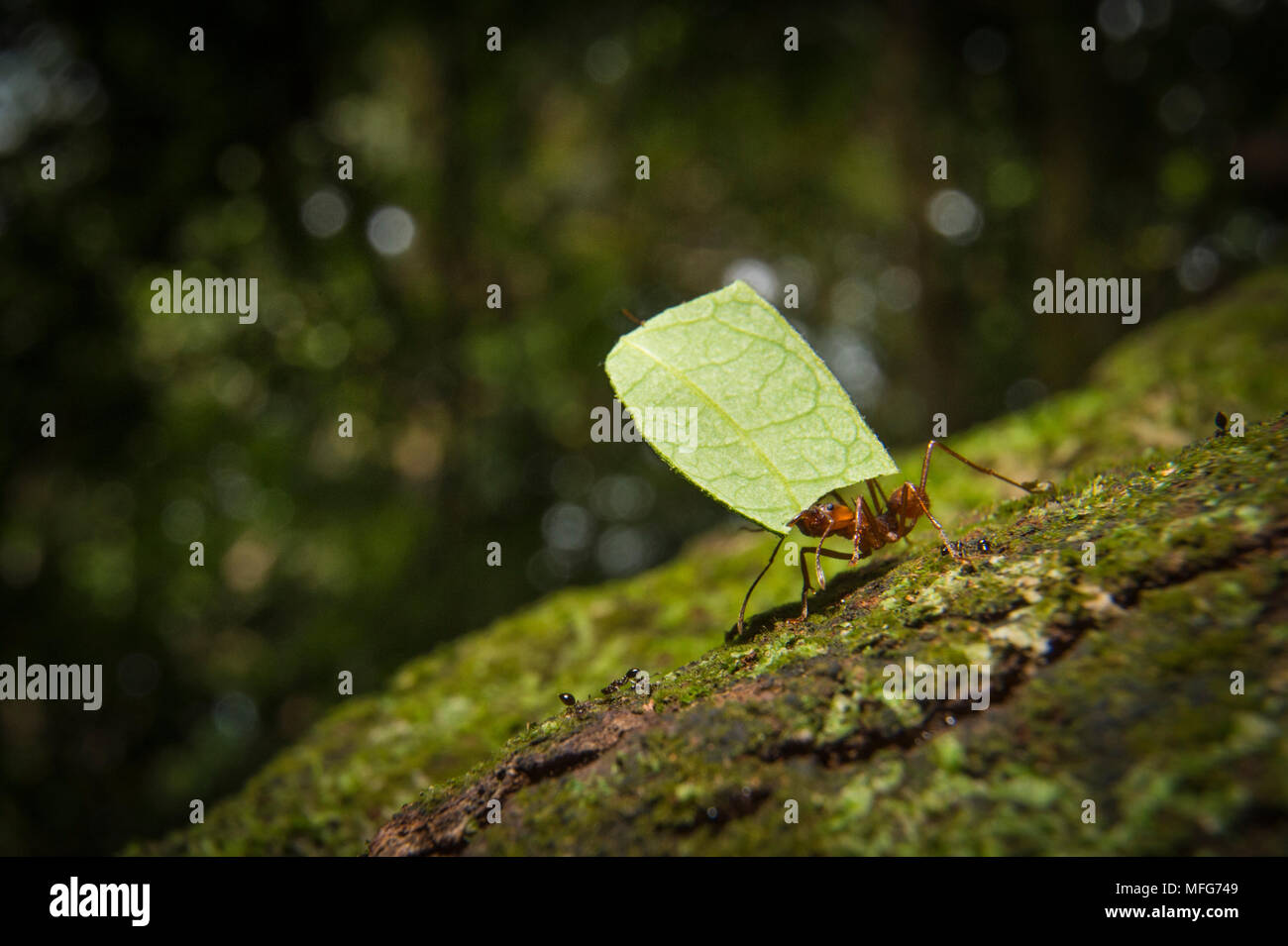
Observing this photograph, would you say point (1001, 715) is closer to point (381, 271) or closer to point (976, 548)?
point (976, 548)

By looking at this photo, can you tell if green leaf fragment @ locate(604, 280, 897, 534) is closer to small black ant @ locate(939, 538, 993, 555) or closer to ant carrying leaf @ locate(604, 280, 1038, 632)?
ant carrying leaf @ locate(604, 280, 1038, 632)

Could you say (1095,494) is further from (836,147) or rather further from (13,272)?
(836,147)

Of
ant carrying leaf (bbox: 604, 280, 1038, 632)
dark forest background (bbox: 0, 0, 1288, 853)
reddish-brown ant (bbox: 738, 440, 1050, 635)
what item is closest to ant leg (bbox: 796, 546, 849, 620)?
reddish-brown ant (bbox: 738, 440, 1050, 635)

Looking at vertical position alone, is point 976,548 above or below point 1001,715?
above

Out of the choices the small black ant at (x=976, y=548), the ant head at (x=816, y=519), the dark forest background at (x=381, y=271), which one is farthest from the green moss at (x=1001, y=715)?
the dark forest background at (x=381, y=271)

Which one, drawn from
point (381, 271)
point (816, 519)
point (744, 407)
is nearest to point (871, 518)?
point (816, 519)

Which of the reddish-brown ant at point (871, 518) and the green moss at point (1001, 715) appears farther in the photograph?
the reddish-brown ant at point (871, 518)

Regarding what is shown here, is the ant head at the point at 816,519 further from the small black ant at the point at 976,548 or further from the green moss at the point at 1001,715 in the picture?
the small black ant at the point at 976,548
